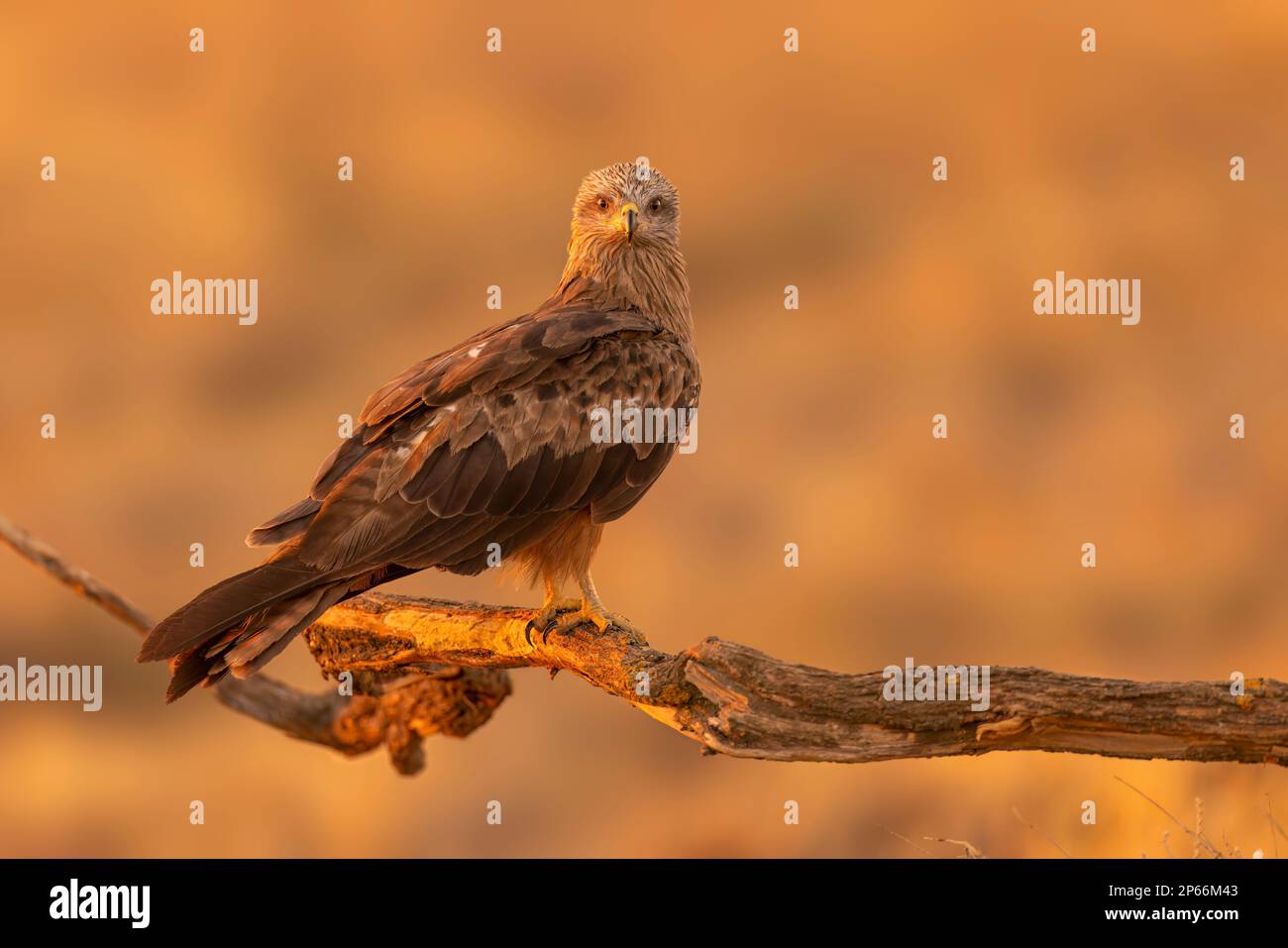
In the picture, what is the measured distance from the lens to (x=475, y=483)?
5.27m

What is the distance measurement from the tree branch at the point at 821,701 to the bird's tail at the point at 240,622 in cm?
84

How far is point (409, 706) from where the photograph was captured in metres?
7.15

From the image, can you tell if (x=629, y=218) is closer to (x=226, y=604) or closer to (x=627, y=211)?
(x=627, y=211)

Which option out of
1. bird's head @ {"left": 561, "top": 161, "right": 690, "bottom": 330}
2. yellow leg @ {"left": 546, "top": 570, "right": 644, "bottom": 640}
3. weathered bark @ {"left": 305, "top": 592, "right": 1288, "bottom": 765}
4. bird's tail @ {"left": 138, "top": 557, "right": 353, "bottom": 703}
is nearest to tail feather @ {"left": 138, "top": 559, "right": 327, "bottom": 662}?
bird's tail @ {"left": 138, "top": 557, "right": 353, "bottom": 703}

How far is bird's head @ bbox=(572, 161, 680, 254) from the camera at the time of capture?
6152mm

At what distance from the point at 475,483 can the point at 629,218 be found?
1.49m

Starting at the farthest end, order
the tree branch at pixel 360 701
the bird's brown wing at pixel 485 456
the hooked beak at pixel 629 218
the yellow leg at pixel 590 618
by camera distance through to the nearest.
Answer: the tree branch at pixel 360 701
the hooked beak at pixel 629 218
the yellow leg at pixel 590 618
the bird's brown wing at pixel 485 456

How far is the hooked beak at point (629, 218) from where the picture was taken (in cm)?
600

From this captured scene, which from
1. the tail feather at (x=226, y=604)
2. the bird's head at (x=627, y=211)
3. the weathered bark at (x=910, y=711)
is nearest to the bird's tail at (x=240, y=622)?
the tail feather at (x=226, y=604)

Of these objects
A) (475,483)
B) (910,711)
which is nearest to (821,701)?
(910,711)

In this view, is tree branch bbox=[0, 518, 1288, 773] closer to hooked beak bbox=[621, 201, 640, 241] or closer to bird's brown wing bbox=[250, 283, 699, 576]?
bird's brown wing bbox=[250, 283, 699, 576]

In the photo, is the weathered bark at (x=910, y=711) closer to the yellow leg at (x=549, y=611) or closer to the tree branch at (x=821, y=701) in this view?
the tree branch at (x=821, y=701)

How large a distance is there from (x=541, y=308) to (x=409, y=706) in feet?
7.39

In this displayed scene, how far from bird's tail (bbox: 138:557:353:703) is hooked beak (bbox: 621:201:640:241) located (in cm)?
203
